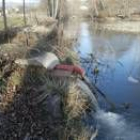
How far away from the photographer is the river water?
1032cm

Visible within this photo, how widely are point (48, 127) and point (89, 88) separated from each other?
3.72 m

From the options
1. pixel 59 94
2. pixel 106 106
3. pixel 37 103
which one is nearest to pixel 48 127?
pixel 37 103

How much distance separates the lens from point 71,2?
45625 mm

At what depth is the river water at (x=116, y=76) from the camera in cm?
1032

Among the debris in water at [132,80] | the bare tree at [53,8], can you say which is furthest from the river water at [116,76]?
the bare tree at [53,8]

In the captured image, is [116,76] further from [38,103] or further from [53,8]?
[53,8]

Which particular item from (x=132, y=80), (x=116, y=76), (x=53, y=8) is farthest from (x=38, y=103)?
(x=53, y=8)

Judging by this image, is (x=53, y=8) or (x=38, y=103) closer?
(x=38, y=103)

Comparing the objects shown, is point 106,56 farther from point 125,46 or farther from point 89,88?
point 89,88

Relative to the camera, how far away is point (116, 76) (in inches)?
608

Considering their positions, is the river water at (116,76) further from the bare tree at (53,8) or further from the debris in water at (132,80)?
the bare tree at (53,8)

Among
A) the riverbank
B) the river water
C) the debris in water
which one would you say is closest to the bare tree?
the river water

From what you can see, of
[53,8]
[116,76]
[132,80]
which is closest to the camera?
[132,80]

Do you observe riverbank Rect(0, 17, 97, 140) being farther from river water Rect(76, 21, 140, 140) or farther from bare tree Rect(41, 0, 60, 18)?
bare tree Rect(41, 0, 60, 18)
